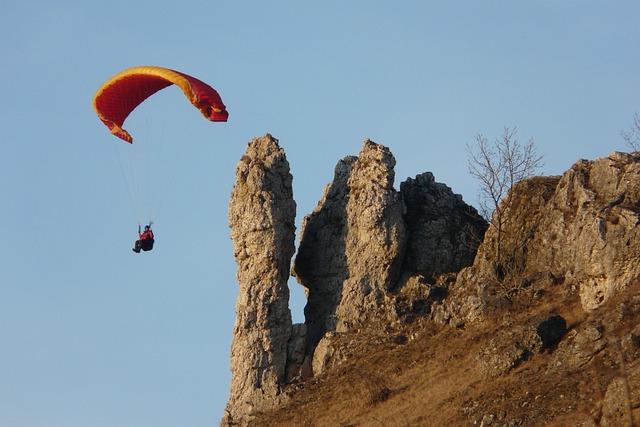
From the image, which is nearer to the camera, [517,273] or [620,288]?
[620,288]

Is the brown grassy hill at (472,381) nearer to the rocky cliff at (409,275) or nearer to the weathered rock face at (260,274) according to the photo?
the rocky cliff at (409,275)

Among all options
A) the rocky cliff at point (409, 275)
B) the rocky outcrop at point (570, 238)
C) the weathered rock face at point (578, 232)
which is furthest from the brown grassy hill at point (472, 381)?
the weathered rock face at point (578, 232)

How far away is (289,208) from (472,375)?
1224 cm

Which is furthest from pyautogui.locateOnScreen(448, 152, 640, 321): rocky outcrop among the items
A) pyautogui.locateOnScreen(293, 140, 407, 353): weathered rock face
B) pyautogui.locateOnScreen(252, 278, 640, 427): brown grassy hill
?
pyautogui.locateOnScreen(293, 140, 407, 353): weathered rock face

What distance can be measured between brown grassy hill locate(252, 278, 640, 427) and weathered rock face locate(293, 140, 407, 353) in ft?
6.25

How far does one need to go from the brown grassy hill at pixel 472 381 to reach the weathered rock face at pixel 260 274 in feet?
4.69

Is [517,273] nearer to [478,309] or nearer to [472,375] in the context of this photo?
[478,309]

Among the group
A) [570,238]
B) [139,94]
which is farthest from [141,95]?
[570,238]

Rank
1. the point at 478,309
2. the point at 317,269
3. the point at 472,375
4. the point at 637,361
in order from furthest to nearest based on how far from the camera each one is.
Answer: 1. the point at 317,269
2. the point at 478,309
3. the point at 472,375
4. the point at 637,361

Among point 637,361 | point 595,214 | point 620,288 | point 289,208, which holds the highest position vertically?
point 289,208

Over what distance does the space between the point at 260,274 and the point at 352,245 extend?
4.44 meters

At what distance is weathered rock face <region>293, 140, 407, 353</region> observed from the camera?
211ft

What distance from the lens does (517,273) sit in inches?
2500

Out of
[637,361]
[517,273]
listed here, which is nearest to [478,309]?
[517,273]
